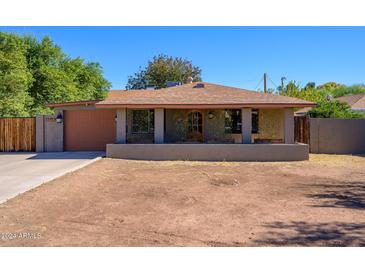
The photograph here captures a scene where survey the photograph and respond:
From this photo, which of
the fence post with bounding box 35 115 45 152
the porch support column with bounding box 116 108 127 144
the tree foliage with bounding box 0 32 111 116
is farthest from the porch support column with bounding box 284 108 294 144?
the tree foliage with bounding box 0 32 111 116

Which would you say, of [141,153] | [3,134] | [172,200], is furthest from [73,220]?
[3,134]

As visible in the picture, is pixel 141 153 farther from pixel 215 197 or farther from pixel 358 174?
pixel 358 174

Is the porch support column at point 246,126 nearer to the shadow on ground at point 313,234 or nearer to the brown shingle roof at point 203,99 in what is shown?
the brown shingle roof at point 203,99

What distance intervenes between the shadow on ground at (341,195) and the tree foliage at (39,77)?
20444 mm

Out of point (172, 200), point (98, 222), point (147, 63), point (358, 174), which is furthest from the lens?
point (147, 63)

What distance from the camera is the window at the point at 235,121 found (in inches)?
681

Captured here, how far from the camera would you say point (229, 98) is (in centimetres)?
1560

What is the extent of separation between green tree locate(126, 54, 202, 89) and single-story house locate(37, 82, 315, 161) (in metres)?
20.7

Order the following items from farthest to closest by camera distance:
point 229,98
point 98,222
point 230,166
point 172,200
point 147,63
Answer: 1. point 147,63
2. point 229,98
3. point 230,166
4. point 172,200
5. point 98,222

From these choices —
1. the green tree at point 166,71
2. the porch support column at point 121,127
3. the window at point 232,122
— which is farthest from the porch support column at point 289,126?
the green tree at point 166,71

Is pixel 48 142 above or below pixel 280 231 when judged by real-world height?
above

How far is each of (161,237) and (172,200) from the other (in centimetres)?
232

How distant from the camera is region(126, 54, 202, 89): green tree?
3875 centimetres

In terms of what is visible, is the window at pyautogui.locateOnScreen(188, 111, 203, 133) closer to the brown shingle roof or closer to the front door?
the front door
